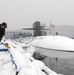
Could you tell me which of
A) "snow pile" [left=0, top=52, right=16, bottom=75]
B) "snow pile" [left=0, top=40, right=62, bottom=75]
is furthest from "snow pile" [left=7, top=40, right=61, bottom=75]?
"snow pile" [left=0, top=52, right=16, bottom=75]

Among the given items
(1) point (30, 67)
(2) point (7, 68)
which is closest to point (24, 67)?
(1) point (30, 67)

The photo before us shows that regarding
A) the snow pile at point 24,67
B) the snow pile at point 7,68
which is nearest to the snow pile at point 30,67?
the snow pile at point 24,67

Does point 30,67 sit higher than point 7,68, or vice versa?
point 30,67

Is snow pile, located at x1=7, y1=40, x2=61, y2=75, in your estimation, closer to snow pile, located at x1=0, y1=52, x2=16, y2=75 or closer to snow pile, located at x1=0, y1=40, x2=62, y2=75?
snow pile, located at x1=0, y1=40, x2=62, y2=75

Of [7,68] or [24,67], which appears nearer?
[24,67]

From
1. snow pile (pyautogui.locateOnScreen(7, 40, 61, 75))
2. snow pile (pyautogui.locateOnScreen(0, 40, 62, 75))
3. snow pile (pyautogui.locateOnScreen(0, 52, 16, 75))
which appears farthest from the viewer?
snow pile (pyautogui.locateOnScreen(0, 52, 16, 75))

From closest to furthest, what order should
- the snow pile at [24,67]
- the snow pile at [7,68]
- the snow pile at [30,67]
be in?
the snow pile at [30,67]
the snow pile at [24,67]
the snow pile at [7,68]

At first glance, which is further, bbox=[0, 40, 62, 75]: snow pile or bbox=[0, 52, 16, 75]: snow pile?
bbox=[0, 52, 16, 75]: snow pile

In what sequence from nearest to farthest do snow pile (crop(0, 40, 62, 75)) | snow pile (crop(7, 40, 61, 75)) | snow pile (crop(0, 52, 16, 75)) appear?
snow pile (crop(7, 40, 61, 75)) → snow pile (crop(0, 40, 62, 75)) → snow pile (crop(0, 52, 16, 75))

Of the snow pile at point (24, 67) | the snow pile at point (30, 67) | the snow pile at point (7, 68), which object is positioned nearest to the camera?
the snow pile at point (30, 67)

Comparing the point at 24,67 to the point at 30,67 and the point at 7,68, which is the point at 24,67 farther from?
the point at 7,68

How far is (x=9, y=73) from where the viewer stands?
5.78 m

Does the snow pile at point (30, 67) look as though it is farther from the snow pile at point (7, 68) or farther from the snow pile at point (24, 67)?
the snow pile at point (7, 68)

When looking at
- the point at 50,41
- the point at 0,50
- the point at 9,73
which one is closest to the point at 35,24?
the point at 50,41
